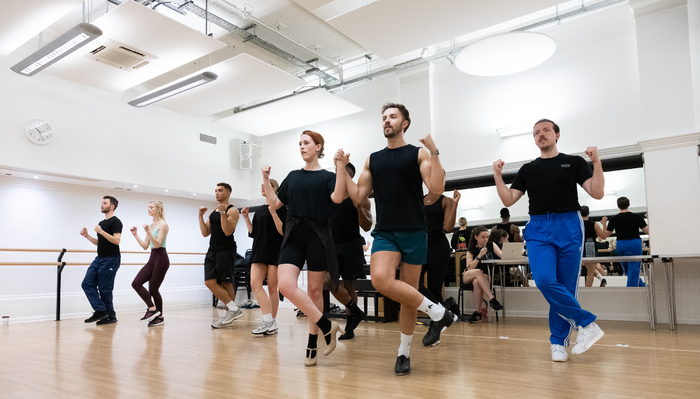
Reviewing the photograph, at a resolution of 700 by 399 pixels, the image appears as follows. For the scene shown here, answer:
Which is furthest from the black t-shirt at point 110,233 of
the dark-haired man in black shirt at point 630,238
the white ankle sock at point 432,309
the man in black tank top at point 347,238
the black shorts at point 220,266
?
the dark-haired man in black shirt at point 630,238

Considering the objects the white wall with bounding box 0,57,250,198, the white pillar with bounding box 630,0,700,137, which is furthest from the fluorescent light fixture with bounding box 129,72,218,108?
the white pillar with bounding box 630,0,700,137

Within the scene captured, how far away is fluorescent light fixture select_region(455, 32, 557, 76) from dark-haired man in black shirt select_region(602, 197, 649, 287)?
2335mm

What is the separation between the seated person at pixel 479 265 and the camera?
5.95 m

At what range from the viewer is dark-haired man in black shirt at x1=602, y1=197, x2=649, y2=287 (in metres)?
6.02

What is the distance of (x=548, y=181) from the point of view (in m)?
3.13

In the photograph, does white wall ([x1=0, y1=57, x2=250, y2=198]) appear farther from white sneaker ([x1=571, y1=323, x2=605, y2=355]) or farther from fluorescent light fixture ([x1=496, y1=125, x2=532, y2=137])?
white sneaker ([x1=571, y1=323, x2=605, y2=355])

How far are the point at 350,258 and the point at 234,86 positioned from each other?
4324 millimetres

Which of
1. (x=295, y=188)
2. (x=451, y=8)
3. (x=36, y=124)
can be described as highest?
(x=451, y=8)

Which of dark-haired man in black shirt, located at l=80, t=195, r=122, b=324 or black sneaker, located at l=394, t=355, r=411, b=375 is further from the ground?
dark-haired man in black shirt, located at l=80, t=195, r=122, b=324

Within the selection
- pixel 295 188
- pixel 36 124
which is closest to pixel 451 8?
pixel 295 188

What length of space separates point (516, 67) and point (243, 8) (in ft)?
12.9

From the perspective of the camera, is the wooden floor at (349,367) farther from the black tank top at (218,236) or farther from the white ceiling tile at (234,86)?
the white ceiling tile at (234,86)

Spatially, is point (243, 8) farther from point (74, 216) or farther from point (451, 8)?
point (74, 216)

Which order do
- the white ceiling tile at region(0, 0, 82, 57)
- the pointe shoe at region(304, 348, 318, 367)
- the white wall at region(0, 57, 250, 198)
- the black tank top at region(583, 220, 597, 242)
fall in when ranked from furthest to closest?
the white wall at region(0, 57, 250, 198)
the black tank top at region(583, 220, 597, 242)
the white ceiling tile at region(0, 0, 82, 57)
the pointe shoe at region(304, 348, 318, 367)
